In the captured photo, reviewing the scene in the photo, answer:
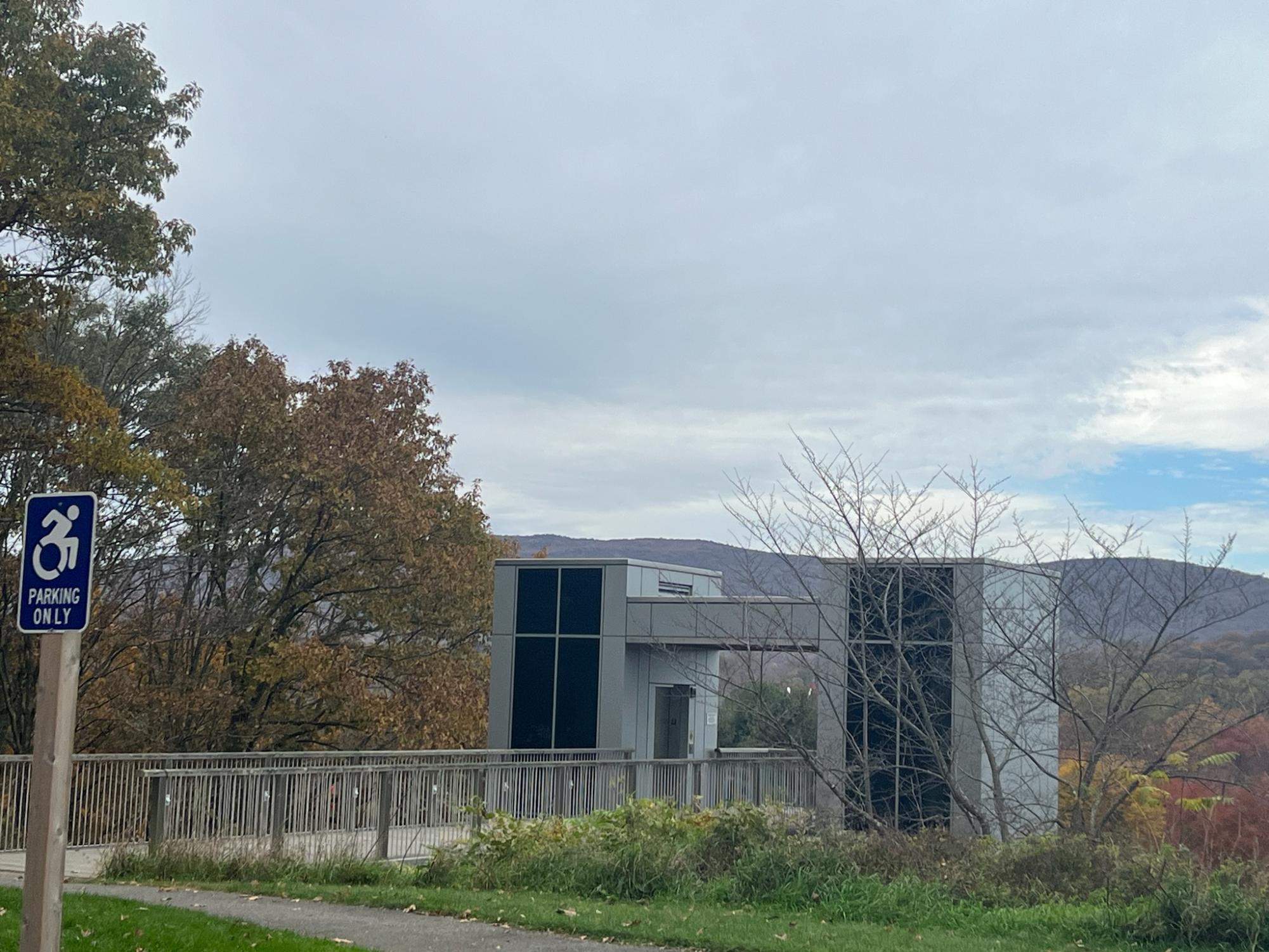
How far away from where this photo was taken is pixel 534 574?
23828 millimetres

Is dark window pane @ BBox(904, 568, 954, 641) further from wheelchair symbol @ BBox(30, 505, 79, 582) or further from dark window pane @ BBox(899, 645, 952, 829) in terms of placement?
wheelchair symbol @ BBox(30, 505, 79, 582)

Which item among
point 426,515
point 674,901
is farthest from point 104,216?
point 674,901

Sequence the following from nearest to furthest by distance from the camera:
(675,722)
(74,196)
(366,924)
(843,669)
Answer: (366,924), (843,669), (74,196), (675,722)

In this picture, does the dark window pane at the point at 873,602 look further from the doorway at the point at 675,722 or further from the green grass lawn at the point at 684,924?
the doorway at the point at 675,722

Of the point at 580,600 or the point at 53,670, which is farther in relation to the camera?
the point at 580,600

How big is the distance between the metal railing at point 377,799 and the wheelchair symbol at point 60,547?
8226 mm

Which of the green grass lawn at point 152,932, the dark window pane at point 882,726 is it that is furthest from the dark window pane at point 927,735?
the green grass lawn at point 152,932

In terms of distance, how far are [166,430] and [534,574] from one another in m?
11.6

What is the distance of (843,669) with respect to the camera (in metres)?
16.5

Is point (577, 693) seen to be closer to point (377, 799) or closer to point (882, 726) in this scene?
point (882, 726)

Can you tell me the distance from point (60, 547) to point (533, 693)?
18034mm

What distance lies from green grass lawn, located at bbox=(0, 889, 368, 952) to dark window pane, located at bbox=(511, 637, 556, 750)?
13596 mm

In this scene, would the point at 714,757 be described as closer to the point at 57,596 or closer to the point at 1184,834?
the point at 1184,834

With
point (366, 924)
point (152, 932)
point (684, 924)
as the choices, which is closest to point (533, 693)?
point (366, 924)
